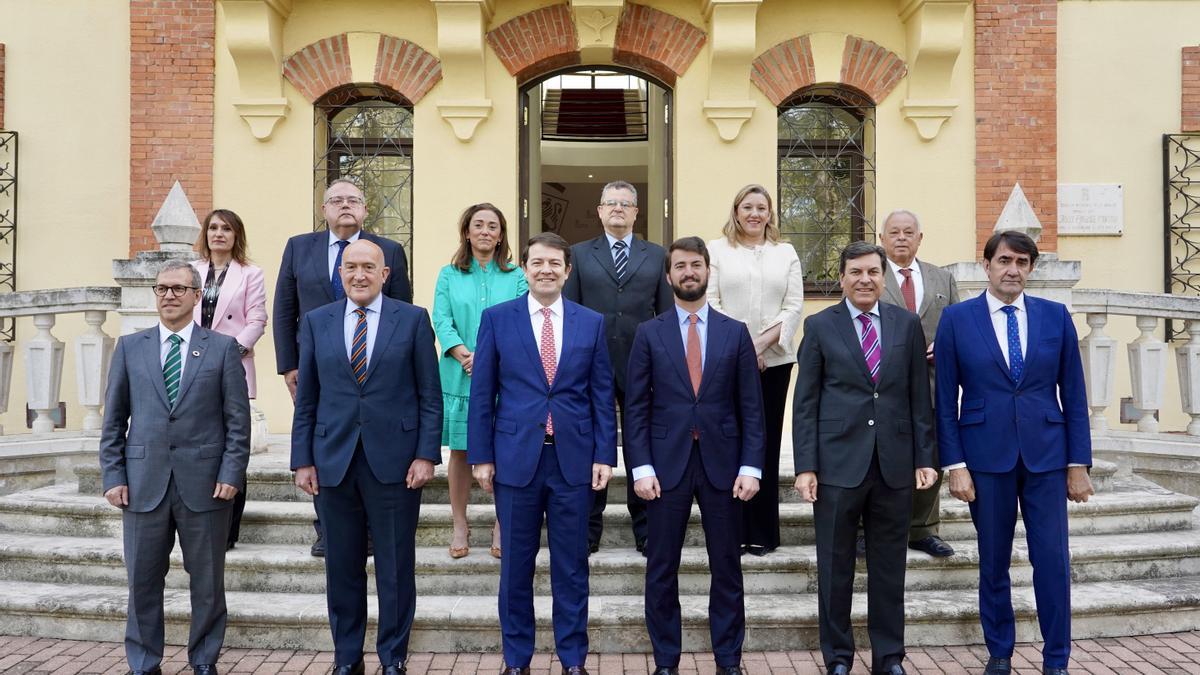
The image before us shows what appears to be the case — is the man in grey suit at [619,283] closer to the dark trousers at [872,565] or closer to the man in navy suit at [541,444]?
the man in navy suit at [541,444]

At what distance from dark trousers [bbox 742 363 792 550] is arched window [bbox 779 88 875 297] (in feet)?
12.1

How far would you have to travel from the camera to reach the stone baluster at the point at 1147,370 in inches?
278

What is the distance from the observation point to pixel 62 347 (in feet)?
23.0

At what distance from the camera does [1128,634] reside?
200 inches

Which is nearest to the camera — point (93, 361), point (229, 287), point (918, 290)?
point (918, 290)

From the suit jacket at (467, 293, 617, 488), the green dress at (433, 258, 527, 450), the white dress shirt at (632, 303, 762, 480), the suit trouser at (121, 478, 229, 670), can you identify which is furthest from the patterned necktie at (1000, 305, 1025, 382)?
the suit trouser at (121, 478, 229, 670)

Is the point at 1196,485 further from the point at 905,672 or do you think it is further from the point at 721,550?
the point at 721,550

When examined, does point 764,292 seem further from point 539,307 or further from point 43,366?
point 43,366

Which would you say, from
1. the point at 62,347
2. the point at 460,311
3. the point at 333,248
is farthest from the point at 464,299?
the point at 62,347

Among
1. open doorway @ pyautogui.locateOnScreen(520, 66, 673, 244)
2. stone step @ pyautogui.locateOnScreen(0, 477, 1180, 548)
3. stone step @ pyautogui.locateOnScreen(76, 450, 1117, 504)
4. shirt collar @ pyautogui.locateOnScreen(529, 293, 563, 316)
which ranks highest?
open doorway @ pyautogui.locateOnScreen(520, 66, 673, 244)

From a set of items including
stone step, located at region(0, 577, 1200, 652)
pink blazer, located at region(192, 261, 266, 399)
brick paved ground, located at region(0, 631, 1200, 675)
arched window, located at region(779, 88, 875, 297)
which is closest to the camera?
brick paved ground, located at region(0, 631, 1200, 675)

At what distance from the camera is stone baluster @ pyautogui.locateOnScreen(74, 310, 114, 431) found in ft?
22.2

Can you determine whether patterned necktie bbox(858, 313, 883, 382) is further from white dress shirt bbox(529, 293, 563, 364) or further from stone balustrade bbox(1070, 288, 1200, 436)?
stone balustrade bbox(1070, 288, 1200, 436)

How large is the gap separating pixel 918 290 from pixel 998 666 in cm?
198
